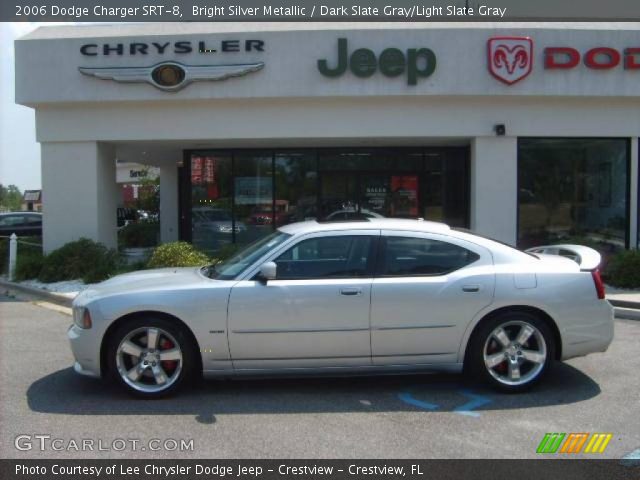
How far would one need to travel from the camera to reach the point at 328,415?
5.16 meters

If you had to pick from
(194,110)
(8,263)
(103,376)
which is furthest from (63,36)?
(103,376)

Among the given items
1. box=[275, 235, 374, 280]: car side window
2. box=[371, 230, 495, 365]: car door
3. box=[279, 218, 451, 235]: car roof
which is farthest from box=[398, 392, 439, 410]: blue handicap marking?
box=[279, 218, 451, 235]: car roof

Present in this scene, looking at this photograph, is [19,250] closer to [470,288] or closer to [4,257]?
[4,257]

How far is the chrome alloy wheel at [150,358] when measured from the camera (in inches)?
215

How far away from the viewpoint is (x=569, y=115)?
13086 millimetres

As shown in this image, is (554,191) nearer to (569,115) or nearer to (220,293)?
(569,115)

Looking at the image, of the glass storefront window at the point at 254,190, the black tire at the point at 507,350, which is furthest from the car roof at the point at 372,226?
the glass storefront window at the point at 254,190

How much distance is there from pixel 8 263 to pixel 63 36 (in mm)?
4945

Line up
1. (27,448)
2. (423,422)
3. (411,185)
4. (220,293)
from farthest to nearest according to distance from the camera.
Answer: (411,185) → (220,293) → (423,422) → (27,448)

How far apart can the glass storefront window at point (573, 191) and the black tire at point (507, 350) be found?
823 cm

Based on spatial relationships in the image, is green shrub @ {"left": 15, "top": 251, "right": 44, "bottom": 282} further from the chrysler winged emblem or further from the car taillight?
the car taillight

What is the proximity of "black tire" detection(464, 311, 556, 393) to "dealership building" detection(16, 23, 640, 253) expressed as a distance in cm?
776

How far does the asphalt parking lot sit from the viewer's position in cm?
450

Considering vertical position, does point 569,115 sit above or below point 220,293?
above
